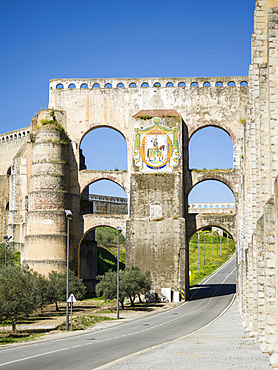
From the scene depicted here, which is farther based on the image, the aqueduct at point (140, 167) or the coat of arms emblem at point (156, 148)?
the coat of arms emblem at point (156, 148)

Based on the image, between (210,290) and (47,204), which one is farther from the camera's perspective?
(210,290)

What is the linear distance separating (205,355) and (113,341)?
673cm

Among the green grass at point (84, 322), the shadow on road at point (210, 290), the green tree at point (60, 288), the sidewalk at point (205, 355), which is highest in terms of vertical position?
the green tree at point (60, 288)

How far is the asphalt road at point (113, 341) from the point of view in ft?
50.9

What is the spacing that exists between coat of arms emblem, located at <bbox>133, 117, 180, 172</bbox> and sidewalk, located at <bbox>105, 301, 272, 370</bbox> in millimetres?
25245

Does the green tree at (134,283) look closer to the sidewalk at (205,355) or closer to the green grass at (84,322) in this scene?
the green grass at (84,322)

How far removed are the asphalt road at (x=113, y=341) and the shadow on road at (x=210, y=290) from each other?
3.22m

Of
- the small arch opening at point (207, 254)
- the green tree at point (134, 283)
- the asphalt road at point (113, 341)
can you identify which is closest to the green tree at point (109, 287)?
the green tree at point (134, 283)

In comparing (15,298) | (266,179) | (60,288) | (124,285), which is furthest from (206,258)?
(266,179)

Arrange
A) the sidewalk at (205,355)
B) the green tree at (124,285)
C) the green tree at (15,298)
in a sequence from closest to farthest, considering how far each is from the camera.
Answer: the sidewalk at (205,355), the green tree at (15,298), the green tree at (124,285)

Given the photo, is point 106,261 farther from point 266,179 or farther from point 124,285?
point 266,179

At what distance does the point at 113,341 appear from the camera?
2134 cm

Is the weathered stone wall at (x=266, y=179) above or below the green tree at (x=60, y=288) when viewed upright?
above

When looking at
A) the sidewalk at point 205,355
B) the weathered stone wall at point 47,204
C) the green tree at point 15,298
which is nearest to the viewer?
the sidewalk at point 205,355
